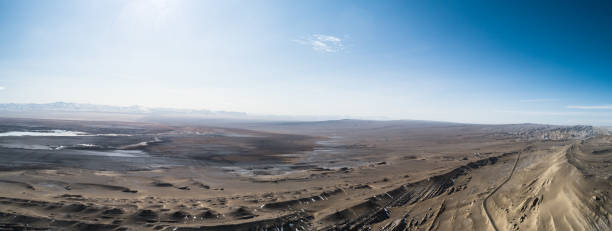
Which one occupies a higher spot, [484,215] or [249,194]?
[484,215]

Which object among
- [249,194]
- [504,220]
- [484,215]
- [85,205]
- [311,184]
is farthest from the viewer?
[311,184]

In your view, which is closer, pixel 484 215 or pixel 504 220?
pixel 504 220

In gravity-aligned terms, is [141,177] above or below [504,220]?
below

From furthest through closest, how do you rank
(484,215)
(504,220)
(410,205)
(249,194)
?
(249,194) → (410,205) → (484,215) → (504,220)

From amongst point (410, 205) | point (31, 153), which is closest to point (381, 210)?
point (410, 205)

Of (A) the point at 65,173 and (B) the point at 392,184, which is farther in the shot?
(A) the point at 65,173

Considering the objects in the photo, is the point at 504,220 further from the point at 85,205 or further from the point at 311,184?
the point at 85,205

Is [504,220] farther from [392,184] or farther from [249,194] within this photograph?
[249,194]

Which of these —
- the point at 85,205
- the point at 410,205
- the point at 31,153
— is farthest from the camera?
the point at 31,153

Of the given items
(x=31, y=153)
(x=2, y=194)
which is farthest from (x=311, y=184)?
(x=31, y=153)
